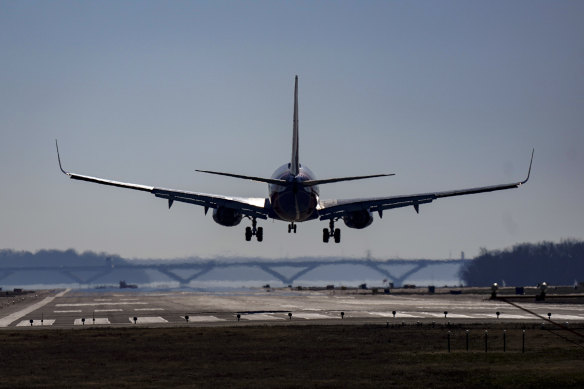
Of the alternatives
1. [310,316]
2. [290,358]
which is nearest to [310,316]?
[310,316]

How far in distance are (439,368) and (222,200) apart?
130 ft

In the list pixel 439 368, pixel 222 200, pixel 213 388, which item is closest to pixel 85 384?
pixel 213 388

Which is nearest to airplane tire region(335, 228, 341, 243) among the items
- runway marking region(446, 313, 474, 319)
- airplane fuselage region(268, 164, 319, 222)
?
airplane fuselage region(268, 164, 319, 222)

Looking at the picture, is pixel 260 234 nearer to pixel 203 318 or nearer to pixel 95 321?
pixel 203 318

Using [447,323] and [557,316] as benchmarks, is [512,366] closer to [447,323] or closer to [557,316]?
[447,323]

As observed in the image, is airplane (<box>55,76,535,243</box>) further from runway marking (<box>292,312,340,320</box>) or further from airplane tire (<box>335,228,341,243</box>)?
runway marking (<box>292,312,340,320</box>)

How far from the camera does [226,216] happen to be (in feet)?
290

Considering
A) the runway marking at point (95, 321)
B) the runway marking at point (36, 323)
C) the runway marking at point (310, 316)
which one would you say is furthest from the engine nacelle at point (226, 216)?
the runway marking at point (36, 323)

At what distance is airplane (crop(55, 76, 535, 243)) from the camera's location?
81.8 metres

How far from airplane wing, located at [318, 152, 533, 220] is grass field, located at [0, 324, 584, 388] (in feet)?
47.5

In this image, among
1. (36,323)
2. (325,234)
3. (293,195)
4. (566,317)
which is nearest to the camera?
(293,195)

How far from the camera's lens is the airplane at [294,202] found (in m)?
81.8

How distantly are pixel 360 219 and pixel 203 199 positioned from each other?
645 inches

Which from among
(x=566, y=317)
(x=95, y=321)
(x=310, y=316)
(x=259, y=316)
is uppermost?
(x=566, y=317)
